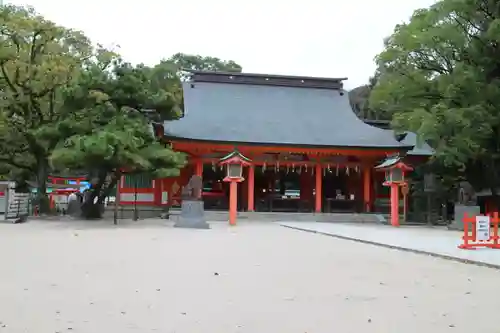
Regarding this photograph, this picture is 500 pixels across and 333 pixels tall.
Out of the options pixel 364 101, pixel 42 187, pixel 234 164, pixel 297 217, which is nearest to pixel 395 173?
pixel 297 217

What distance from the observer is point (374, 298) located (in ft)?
19.9

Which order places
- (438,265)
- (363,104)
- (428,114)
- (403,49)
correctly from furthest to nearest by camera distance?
1. (363,104)
2. (403,49)
3. (428,114)
4. (438,265)

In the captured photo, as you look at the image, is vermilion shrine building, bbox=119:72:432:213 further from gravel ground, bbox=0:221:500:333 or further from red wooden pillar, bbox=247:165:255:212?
gravel ground, bbox=0:221:500:333

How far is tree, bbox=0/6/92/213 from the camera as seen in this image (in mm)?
21828

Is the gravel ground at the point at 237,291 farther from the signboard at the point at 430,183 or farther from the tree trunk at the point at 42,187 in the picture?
the signboard at the point at 430,183

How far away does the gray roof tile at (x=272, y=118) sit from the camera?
83.3ft

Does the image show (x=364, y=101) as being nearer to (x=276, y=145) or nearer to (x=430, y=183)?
(x=430, y=183)

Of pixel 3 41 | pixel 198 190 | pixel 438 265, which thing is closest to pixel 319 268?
pixel 438 265

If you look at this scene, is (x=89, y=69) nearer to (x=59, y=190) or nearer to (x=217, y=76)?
(x=217, y=76)

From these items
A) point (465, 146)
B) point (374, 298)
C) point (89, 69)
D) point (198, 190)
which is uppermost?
point (89, 69)

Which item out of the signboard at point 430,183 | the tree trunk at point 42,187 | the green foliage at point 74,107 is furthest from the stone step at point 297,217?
the tree trunk at point 42,187

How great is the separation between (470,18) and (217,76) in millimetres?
13757

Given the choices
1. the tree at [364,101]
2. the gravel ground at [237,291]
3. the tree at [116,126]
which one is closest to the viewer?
the gravel ground at [237,291]

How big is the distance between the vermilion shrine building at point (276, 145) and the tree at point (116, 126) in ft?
9.31
